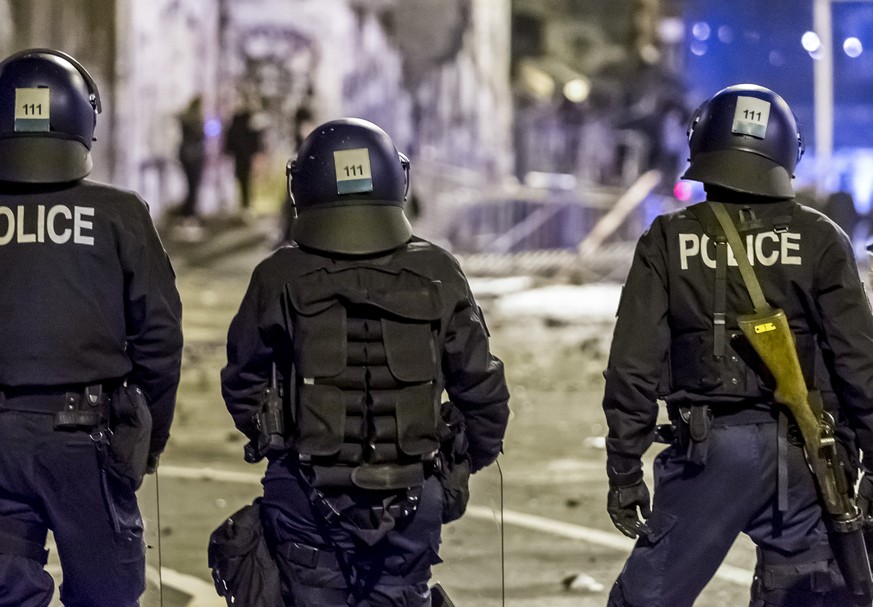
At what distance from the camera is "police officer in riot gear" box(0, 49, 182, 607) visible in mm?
3729

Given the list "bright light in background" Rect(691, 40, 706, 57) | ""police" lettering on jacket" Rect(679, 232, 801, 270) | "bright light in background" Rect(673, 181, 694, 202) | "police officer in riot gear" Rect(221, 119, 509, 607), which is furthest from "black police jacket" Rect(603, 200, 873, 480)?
"bright light in background" Rect(691, 40, 706, 57)

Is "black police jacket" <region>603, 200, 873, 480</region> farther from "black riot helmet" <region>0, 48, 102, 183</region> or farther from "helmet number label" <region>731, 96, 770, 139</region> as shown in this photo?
"black riot helmet" <region>0, 48, 102, 183</region>

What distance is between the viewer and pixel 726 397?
3854mm

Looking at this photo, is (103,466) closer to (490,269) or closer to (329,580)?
(329,580)

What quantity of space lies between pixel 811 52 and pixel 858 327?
1468 centimetres

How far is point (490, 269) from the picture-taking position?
17406 millimetres

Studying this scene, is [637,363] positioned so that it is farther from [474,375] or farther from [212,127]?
[212,127]

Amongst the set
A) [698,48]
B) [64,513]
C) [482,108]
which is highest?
[698,48]

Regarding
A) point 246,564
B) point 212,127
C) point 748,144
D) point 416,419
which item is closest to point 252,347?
point 416,419

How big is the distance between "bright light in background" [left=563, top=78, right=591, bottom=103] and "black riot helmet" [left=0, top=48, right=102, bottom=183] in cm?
1444

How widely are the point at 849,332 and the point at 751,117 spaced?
2.46 ft

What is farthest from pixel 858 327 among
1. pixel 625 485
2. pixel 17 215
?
pixel 17 215

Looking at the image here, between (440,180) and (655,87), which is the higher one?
(655,87)

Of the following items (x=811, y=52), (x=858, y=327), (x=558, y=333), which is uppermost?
(x=811, y=52)
